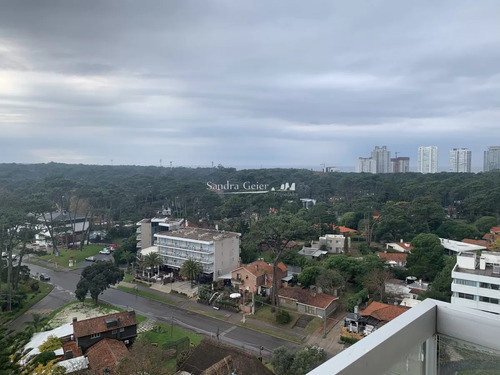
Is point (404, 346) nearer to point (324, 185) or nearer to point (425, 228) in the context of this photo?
point (425, 228)

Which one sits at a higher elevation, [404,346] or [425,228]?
[404,346]

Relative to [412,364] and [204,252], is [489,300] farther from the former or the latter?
[412,364]

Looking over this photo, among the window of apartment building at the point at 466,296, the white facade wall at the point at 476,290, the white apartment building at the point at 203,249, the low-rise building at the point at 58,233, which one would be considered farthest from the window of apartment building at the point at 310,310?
the low-rise building at the point at 58,233

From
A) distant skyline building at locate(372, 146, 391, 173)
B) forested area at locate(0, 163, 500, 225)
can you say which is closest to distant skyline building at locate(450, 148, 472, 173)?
distant skyline building at locate(372, 146, 391, 173)

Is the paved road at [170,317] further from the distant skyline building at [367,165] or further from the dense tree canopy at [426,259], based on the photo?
the distant skyline building at [367,165]

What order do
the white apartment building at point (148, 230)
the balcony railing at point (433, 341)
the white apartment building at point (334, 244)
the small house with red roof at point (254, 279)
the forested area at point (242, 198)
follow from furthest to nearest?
the forested area at point (242, 198) → the white apartment building at point (148, 230) → the white apartment building at point (334, 244) → the small house with red roof at point (254, 279) → the balcony railing at point (433, 341)

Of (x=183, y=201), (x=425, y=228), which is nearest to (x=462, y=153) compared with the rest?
(x=425, y=228)

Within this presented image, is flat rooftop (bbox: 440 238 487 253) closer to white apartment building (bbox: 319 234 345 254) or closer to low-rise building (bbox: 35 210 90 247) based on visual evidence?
white apartment building (bbox: 319 234 345 254)
